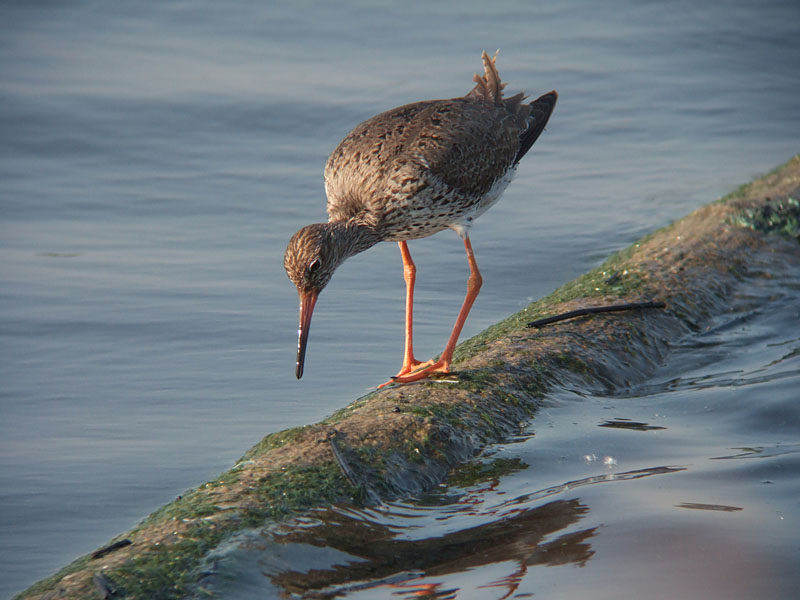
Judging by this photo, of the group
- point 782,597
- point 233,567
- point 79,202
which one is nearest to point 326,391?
point 233,567

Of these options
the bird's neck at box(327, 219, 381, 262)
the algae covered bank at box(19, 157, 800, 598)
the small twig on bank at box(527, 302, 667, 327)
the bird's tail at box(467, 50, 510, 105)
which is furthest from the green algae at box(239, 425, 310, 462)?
the bird's tail at box(467, 50, 510, 105)

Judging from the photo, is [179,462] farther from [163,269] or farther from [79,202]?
[79,202]

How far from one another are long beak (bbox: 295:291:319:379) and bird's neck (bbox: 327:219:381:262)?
39 cm

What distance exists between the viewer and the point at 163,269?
800 cm

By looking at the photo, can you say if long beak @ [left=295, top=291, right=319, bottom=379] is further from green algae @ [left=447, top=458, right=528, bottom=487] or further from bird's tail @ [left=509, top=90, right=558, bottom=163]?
bird's tail @ [left=509, top=90, right=558, bottom=163]

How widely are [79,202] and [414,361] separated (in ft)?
15.6

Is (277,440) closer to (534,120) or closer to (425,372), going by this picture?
(425,372)

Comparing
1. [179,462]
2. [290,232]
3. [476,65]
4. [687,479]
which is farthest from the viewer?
[476,65]

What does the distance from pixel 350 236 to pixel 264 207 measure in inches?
142

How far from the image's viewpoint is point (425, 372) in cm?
554

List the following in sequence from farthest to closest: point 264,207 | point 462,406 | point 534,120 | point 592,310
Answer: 1. point 264,207
2. point 534,120
3. point 592,310
4. point 462,406

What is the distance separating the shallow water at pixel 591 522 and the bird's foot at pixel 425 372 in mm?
652

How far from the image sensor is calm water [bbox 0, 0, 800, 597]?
207 inches

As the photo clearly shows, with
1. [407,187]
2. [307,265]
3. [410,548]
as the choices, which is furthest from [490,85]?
[410,548]
